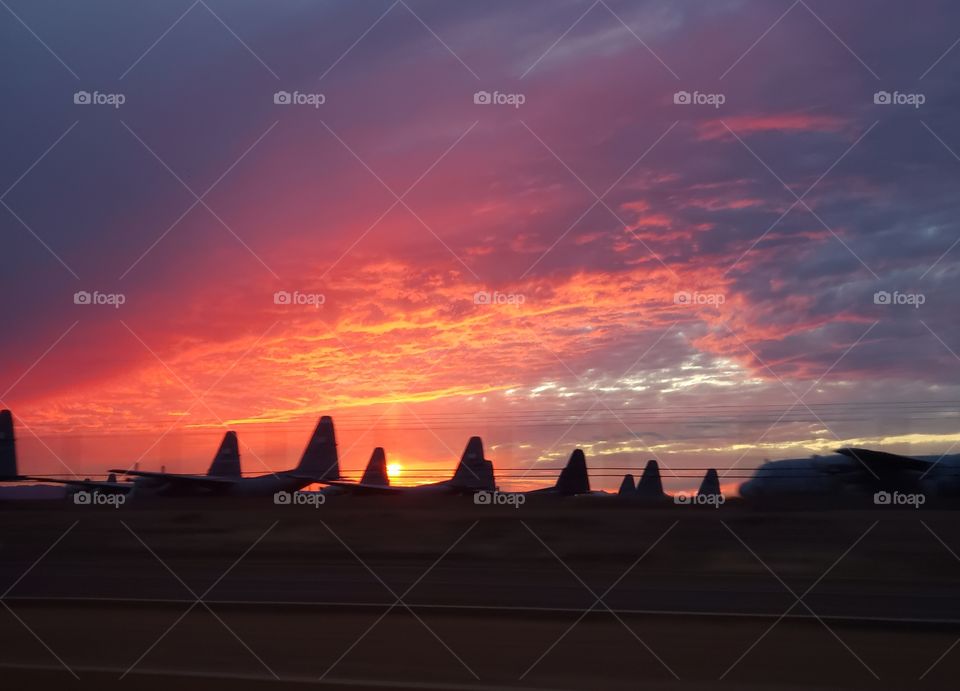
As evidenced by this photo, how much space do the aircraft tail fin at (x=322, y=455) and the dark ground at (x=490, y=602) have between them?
10258 mm

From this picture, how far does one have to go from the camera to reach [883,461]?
3575 cm

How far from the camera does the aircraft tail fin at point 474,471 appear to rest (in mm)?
40969

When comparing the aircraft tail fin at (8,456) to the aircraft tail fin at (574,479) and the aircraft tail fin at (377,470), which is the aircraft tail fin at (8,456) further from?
the aircraft tail fin at (574,479)

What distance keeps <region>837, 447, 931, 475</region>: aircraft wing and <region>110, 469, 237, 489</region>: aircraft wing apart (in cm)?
2395

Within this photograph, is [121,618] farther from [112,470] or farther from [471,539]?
[112,470]

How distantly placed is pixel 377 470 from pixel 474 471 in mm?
4436

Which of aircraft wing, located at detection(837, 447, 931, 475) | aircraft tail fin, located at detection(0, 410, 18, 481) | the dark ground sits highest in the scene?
aircraft tail fin, located at detection(0, 410, 18, 481)

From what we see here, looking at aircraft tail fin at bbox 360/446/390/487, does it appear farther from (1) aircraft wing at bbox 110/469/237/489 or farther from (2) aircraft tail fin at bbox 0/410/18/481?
(2) aircraft tail fin at bbox 0/410/18/481

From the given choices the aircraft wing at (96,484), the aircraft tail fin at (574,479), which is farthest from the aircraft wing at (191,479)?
the aircraft tail fin at (574,479)

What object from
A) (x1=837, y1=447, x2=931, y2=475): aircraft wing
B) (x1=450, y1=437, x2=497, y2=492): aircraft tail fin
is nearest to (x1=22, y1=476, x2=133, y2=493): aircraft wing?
(x1=450, y1=437, x2=497, y2=492): aircraft tail fin

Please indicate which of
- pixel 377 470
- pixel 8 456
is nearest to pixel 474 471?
pixel 377 470

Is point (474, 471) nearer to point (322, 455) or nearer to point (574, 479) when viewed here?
point (574, 479)

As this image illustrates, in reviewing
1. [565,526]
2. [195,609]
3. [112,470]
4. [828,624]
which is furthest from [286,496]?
[828,624]

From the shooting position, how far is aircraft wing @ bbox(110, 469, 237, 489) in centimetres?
3819
